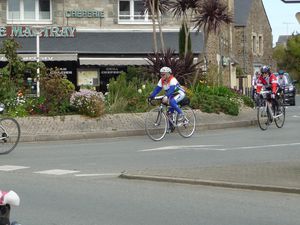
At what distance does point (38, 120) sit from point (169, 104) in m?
3.94

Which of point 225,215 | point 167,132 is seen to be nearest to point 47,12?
point 167,132

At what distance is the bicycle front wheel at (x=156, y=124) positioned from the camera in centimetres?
1579

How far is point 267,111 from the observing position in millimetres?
17891

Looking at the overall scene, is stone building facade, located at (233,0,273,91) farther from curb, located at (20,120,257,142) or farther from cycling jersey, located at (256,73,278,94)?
curb, located at (20,120,257,142)

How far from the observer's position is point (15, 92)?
1806 cm

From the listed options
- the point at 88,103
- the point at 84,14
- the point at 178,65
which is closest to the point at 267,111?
the point at 178,65

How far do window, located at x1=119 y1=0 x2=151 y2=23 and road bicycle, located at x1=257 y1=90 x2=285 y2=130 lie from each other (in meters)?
14.9

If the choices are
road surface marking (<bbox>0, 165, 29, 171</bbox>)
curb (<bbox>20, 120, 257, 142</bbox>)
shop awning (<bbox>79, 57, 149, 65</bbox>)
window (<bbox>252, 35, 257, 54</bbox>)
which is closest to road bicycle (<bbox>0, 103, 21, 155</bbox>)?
road surface marking (<bbox>0, 165, 29, 171</bbox>)

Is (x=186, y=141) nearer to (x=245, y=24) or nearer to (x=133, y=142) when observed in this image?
(x=133, y=142)

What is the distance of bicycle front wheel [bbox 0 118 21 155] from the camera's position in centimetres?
1320

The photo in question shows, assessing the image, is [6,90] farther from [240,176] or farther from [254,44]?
[254,44]

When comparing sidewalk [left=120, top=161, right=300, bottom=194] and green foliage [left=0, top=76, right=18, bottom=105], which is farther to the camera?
green foliage [left=0, top=76, right=18, bottom=105]

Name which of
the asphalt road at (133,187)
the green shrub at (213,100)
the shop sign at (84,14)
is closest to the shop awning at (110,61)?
the shop sign at (84,14)

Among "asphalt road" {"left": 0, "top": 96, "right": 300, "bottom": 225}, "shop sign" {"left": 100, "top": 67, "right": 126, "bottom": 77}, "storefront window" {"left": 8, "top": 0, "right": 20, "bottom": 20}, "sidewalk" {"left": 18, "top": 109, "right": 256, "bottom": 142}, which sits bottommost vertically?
"asphalt road" {"left": 0, "top": 96, "right": 300, "bottom": 225}
